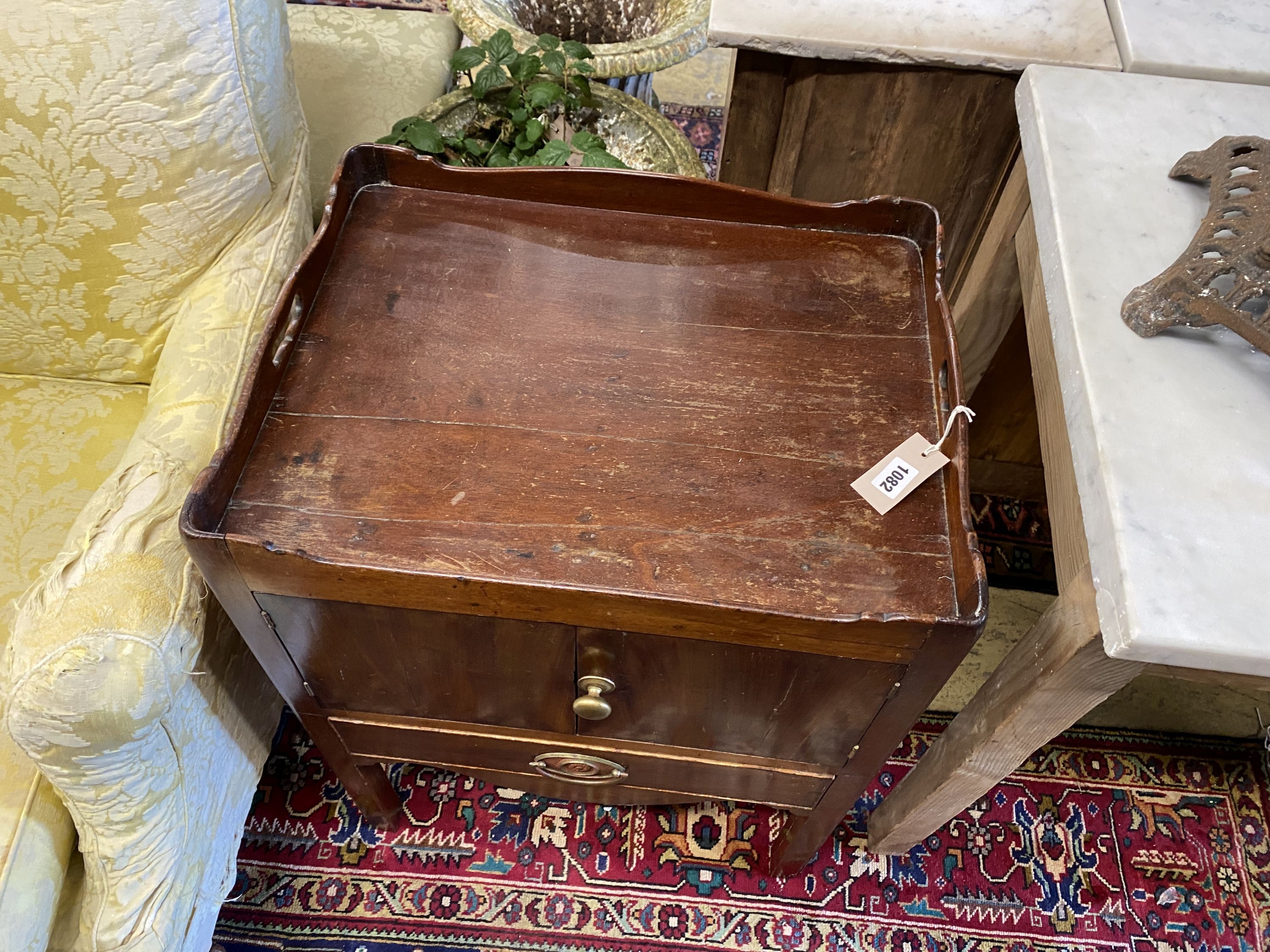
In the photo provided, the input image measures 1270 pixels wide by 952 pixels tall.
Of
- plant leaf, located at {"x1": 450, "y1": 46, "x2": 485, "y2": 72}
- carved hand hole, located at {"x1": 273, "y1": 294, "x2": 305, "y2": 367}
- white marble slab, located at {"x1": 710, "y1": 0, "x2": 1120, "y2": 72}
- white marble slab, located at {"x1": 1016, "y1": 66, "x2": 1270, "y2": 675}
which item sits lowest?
carved hand hole, located at {"x1": 273, "y1": 294, "x2": 305, "y2": 367}

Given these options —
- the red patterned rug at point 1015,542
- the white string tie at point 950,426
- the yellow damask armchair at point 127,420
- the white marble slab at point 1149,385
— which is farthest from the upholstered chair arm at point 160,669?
the red patterned rug at point 1015,542

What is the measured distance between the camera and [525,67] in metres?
1.24

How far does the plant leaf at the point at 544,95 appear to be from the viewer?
1.24 metres

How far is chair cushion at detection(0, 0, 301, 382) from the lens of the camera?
868 mm

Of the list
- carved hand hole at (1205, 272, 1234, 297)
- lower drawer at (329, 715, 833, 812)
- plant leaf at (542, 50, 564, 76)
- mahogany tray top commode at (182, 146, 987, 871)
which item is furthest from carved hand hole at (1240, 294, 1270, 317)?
plant leaf at (542, 50, 564, 76)

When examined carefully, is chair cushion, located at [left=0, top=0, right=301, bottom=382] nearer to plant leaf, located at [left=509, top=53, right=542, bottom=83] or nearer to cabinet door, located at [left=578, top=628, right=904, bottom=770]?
plant leaf, located at [left=509, top=53, right=542, bottom=83]

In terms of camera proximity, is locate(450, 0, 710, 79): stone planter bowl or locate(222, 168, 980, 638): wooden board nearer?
locate(222, 168, 980, 638): wooden board

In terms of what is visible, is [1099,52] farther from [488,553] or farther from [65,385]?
[65,385]

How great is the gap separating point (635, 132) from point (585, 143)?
0.28 metres

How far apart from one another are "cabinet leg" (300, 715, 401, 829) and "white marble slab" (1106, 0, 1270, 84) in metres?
1.19

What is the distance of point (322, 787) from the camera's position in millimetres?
1262

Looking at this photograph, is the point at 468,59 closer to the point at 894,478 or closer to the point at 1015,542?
the point at 894,478

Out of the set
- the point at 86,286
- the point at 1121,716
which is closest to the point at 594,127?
the point at 86,286

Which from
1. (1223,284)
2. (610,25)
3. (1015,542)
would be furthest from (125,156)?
(1015,542)
